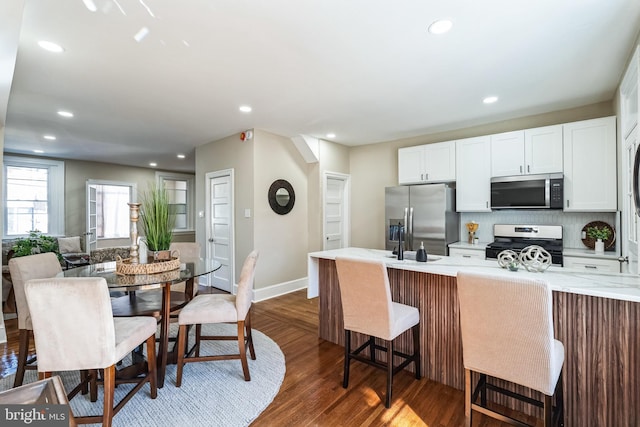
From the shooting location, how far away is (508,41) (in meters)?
2.19

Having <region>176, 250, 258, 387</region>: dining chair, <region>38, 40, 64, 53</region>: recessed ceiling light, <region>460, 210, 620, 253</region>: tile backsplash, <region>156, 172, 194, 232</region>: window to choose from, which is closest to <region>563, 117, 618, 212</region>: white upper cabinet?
<region>460, 210, 620, 253</region>: tile backsplash

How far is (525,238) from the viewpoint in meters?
3.83

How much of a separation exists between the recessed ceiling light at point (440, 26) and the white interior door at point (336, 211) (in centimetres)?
328

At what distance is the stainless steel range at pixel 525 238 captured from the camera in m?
3.62

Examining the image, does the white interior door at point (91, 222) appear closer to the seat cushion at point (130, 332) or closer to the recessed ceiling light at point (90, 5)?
the seat cushion at point (130, 332)

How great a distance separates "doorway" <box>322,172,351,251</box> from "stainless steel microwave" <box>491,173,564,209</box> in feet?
8.32

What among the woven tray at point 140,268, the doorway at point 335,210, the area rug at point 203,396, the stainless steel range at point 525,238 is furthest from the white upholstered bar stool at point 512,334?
the doorway at point 335,210

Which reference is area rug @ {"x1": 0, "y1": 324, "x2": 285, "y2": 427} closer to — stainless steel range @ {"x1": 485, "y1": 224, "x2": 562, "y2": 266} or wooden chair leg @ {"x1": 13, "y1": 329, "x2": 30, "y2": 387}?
wooden chair leg @ {"x1": 13, "y1": 329, "x2": 30, "y2": 387}

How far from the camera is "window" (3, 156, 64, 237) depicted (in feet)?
19.9

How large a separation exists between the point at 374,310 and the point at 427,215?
258cm

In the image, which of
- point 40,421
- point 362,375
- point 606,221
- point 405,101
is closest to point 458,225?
point 606,221

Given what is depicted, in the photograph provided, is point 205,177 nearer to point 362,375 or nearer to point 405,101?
point 405,101

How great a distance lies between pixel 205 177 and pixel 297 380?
4.09 meters

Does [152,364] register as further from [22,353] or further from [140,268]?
[22,353]
